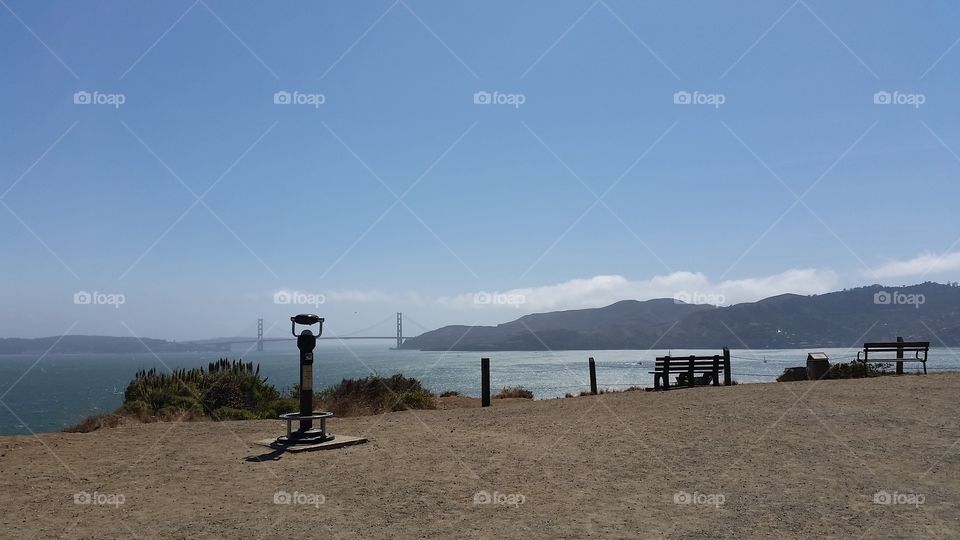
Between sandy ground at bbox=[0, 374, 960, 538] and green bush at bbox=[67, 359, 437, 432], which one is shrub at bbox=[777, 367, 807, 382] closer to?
sandy ground at bbox=[0, 374, 960, 538]

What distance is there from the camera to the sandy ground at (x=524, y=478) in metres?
6.64

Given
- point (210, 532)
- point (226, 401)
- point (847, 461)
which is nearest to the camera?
point (210, 532)

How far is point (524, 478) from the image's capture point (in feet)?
28.2

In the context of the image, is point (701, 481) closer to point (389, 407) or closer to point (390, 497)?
point (390, 497)

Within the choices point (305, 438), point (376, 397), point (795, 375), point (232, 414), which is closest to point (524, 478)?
point (305, 438)

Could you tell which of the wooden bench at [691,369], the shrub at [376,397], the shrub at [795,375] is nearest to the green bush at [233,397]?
the shrub at [376,397]

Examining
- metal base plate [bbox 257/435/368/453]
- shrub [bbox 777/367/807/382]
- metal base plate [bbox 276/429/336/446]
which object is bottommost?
metal base plate [bbox 257/435/368/453]

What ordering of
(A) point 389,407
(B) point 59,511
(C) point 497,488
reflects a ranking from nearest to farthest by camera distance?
(B) point 59,511
(C) point 497,488
(A) point 389,407

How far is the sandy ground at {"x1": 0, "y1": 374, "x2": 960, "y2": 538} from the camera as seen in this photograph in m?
6.64

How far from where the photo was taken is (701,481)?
8.26 m

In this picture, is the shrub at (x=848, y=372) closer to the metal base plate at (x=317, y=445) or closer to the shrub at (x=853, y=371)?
the shrub at (x=853, y=371)

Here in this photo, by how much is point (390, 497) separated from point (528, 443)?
149 inches

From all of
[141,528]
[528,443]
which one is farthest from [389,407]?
[141,528]

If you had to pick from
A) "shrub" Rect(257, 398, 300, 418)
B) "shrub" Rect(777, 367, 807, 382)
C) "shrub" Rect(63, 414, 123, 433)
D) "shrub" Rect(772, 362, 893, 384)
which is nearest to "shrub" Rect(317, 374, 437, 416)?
"shrub" Rect(257, 398, 300, 418)
